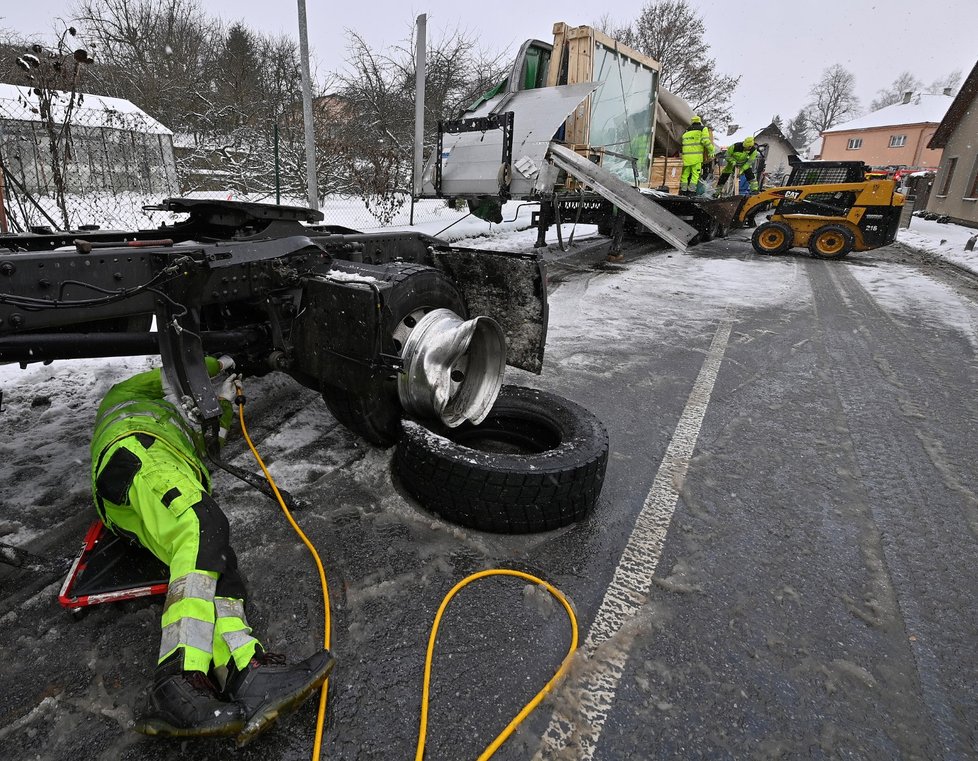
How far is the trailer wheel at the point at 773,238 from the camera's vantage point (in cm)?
1211

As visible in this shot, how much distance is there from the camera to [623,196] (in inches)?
262

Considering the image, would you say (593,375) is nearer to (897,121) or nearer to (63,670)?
(63,670)

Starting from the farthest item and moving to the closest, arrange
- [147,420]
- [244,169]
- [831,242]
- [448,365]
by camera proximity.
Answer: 1. [244,169]
2. [831,242]
3. [448,365]
4. [147,420]

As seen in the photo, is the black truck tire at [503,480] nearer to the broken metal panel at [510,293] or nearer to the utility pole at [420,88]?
the broken metal panel at [510,293]

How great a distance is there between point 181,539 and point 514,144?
6.78 m

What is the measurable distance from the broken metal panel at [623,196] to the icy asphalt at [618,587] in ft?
8.82

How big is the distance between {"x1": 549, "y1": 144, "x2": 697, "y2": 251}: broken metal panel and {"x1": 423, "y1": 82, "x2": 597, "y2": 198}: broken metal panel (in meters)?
0.31

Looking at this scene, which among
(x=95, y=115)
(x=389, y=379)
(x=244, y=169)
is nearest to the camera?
(x=389, y=379)

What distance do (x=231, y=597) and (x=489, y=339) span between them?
1.73 metres

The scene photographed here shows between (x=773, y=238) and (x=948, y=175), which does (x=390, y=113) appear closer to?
(x=773, y=238)

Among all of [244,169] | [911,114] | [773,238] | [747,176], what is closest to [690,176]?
[773,238]

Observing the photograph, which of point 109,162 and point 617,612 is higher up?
point 109,162

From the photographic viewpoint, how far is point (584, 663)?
1.80 m

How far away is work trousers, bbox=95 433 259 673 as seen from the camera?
156cm
